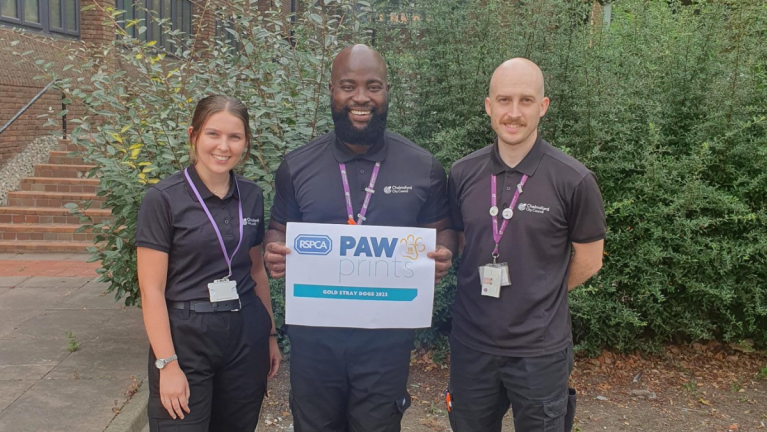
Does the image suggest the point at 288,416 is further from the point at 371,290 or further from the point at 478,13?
the point at 478,13

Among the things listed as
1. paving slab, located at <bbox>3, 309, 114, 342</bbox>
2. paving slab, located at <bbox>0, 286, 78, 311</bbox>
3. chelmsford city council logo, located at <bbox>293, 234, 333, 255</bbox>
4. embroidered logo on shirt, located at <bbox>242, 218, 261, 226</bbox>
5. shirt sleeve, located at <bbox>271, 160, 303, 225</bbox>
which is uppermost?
shirt sleeve, located at <bbox>271, 160, 303, 225</bbox>

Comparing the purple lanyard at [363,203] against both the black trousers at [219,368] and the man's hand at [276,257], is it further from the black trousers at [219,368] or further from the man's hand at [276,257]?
the black trousers at [219,368]

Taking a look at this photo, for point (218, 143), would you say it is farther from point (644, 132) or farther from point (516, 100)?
point (644, 132)

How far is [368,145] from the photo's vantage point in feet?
9.07

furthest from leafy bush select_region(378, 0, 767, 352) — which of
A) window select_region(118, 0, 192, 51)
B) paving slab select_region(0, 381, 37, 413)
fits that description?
window select_region(118, 0, 192, 51)

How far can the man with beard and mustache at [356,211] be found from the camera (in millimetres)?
2730

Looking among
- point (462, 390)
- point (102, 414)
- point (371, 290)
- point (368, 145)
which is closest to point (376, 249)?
point (371, 290)

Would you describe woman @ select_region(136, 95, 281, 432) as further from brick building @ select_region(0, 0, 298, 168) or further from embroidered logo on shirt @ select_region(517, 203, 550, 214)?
brick building @ select_region(0, 0, 298, 168)

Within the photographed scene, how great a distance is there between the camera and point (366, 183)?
9.07 ft

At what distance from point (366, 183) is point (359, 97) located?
1.19 feet

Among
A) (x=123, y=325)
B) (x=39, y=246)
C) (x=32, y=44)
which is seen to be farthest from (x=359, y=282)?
(x=32, y=44)

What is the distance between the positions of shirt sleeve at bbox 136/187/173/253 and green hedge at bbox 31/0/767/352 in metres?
1.94

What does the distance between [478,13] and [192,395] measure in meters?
3.67

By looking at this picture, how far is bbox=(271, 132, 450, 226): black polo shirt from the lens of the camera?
275 centimetres
